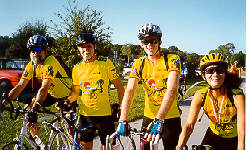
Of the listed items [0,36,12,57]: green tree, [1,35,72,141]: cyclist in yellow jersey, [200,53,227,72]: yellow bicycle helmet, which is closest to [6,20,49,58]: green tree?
[0,36,12,57]: green tree

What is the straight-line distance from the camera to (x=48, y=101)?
3242 millimetres

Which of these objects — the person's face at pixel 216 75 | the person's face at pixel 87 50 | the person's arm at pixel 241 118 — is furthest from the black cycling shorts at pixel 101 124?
the person's arm at pixel 241 118

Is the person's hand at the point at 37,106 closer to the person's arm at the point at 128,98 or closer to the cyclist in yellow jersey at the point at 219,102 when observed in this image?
the person's arm at the point at 128,98

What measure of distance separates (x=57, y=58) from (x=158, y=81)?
1.56 m

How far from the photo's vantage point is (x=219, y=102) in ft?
6.81

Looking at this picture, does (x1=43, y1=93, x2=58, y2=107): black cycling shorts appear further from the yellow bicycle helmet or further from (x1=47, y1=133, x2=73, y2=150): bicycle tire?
the yellow bicycle helmet

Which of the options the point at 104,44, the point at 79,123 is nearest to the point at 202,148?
the point at 79,123

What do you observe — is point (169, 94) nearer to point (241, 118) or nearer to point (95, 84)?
point (241, 118)

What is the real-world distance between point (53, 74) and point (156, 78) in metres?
1.40

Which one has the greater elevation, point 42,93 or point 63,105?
point 42,93

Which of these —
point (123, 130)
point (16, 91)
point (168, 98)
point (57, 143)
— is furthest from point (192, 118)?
point (16, 91)

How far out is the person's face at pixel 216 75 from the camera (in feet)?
6.70

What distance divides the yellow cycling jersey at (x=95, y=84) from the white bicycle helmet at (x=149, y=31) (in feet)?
1.94

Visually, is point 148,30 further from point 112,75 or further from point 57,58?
point 57,58
